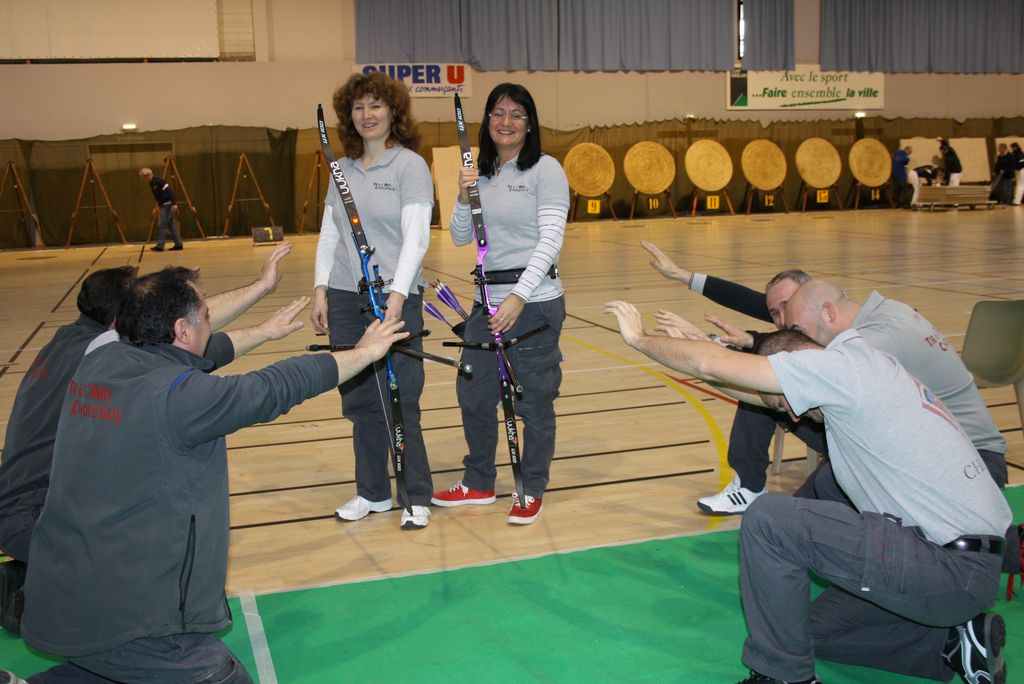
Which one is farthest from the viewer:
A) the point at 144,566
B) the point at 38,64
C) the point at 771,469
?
the point at 38,64

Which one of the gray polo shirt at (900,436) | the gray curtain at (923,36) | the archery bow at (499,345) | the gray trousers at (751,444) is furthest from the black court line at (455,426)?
the gray curtain at (923,36)

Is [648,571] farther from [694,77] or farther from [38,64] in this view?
[694,77]

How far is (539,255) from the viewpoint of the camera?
3232 millimetres

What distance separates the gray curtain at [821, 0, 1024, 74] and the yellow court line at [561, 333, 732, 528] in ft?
52.6

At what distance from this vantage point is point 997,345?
3682 mm

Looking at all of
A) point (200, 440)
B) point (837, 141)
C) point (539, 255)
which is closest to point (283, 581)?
point (200, 440)

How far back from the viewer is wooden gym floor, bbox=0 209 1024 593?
320cm

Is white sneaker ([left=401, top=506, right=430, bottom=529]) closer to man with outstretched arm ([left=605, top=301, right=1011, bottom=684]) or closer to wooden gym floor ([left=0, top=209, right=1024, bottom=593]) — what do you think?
wooden gym floor ([left=0, top=209, right=1024, bottom=593])

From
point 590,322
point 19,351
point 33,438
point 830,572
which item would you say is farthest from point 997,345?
point 19,351

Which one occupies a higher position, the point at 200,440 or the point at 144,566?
the point at 200,440

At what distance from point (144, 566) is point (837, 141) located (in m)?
21.0

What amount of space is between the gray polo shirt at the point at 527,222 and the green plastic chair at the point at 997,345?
64.7 inches

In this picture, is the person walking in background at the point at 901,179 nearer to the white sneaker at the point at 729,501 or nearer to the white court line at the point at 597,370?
the white court line at the point at 597,370

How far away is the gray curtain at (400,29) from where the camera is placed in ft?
57.3
